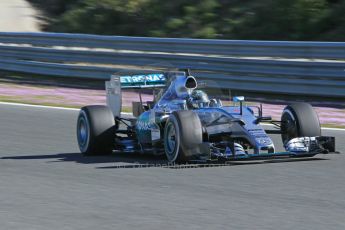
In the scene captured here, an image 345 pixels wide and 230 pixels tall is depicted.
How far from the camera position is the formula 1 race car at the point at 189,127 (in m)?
8.91

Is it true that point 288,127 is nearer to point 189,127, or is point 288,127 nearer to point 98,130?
point 189,127

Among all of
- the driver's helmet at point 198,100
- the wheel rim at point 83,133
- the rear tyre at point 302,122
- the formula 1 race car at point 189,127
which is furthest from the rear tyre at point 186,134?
the wheel rim at point 83,133

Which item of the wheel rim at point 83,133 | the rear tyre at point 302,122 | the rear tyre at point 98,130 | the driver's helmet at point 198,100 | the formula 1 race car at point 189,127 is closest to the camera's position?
the formula 1 race car at point 189,127

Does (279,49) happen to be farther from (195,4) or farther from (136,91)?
(195,4)

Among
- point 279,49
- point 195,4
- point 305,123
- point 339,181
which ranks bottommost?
point 339,181

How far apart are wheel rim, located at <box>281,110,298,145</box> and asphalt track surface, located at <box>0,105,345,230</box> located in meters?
0.42

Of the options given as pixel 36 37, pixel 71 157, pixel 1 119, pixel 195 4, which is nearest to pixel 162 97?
pixel 71 157

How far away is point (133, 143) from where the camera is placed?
10242mm

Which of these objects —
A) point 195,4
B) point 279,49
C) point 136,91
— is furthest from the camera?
point 195,4

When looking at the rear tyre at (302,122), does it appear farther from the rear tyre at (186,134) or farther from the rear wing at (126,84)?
the rear wing at (126,84)

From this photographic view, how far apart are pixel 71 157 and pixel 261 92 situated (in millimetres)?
6754

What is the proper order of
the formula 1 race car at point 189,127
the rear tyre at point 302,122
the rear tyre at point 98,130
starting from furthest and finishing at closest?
the rear tyre at point 98,130 → the rear tyre at point 302,122 → the formula 1 race car at point 189,127

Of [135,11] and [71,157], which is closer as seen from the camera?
[71,157]

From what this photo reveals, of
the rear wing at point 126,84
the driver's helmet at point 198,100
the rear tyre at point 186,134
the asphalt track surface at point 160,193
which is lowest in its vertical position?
the asphalt track surface at point 160,193
